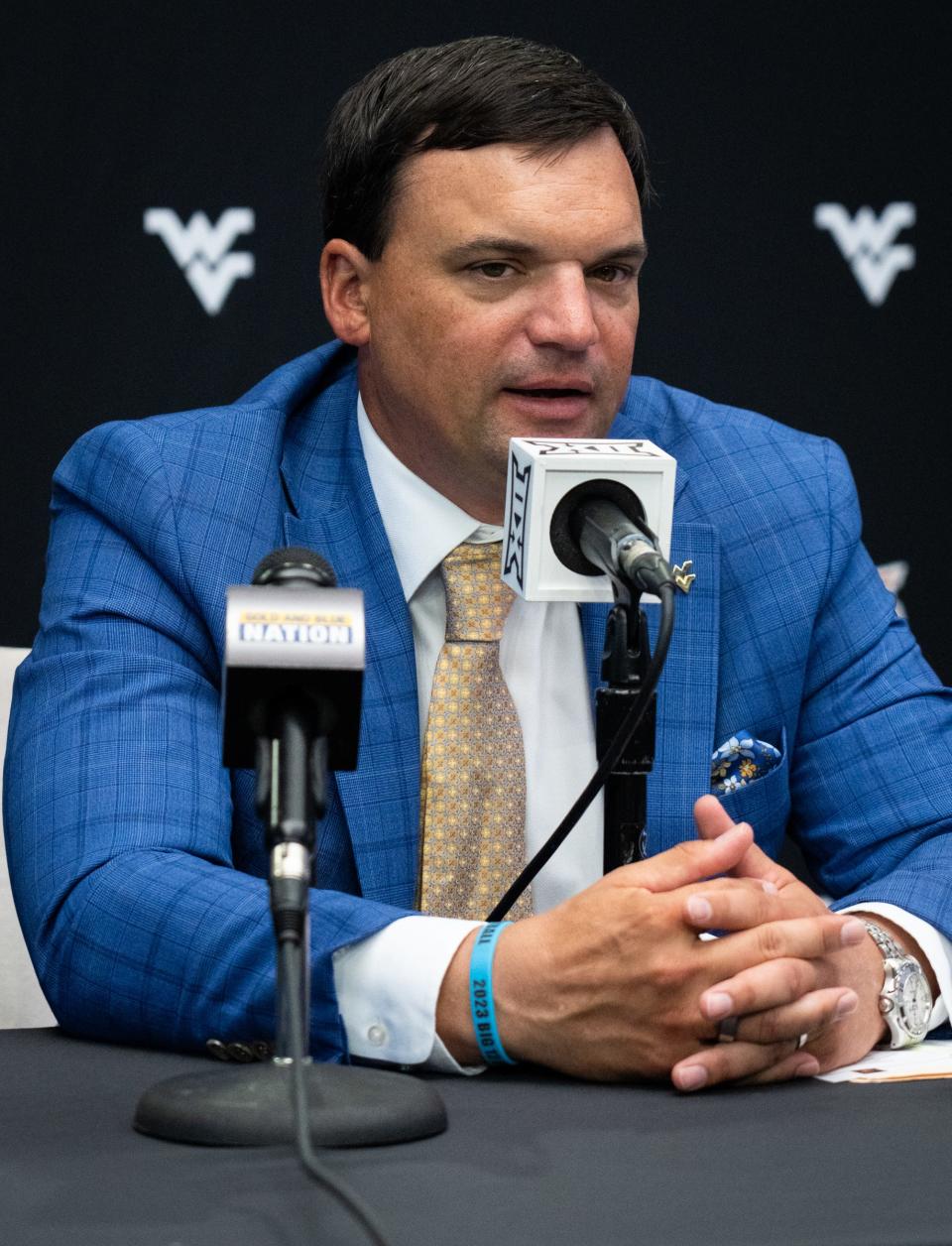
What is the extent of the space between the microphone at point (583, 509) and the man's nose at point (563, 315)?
39 centimetres

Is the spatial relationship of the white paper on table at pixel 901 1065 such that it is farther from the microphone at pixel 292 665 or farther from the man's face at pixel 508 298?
the man's face at pixel 508 298

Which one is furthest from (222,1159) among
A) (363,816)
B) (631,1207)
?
(363,816)

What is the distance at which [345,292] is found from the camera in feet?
7.43

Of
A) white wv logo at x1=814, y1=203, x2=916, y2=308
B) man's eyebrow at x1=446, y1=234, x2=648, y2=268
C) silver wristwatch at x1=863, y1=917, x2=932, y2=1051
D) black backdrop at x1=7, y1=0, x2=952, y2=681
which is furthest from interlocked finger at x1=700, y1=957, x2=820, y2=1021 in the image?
white wv logo at x1=814, y1=203, x2=916, y2=308

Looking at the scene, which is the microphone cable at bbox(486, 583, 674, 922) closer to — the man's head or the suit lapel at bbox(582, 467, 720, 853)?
the suit lapel at bbox(582, 467, 720, 853)

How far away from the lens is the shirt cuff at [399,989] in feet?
4.78

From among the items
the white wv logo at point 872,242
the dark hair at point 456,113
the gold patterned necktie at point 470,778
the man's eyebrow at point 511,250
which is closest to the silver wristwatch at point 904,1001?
the gold patterned necktie at point 470,778

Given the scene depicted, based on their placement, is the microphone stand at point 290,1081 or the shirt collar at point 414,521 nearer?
the microphone stand at point 290,1081

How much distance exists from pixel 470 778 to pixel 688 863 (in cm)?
52

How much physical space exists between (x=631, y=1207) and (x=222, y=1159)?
26cm

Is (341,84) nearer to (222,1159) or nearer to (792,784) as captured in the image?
(792,784)

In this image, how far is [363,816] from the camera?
1.90 meters

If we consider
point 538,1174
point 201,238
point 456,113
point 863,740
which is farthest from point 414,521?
point 538,1174

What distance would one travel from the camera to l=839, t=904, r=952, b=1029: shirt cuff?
1651 mm
